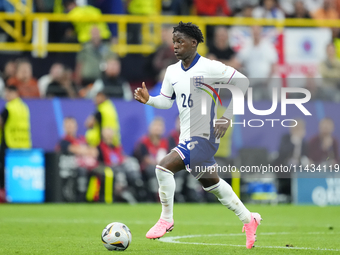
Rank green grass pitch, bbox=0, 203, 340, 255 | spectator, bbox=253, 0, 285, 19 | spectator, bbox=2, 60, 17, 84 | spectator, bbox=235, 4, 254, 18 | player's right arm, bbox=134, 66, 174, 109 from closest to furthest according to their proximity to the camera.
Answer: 1. green grass pitch, bbox=0, 203, 340, 255
2. player's right arm, bbox=134, 66, 174, 109
3. spectator, bbox=2, 60, 17, 84
4. spectator, bbox=235, 4, 254, 18
5. spectator, bbox=253, 0, 285, 19

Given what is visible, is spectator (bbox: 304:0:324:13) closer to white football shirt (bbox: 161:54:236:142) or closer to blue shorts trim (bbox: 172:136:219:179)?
white football shirt (bbox: 161:54:236:142)

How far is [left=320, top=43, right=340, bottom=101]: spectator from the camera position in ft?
51.1

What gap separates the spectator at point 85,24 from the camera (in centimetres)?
1586

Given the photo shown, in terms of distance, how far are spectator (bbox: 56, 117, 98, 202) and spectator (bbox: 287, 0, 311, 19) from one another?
7768mm

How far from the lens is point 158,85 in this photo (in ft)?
48.1

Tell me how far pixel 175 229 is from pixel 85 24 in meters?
8.51

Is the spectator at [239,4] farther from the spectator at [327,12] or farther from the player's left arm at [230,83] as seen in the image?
the player's left arm at [230,83]

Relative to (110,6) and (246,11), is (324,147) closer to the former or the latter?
(246,11)

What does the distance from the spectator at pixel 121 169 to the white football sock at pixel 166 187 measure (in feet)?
20.7

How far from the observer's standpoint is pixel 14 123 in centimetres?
1359

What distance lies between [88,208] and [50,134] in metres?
3.22

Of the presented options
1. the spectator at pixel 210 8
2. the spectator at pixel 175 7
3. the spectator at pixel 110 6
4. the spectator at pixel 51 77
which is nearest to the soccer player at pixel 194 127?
the spectator at pixel 51 77

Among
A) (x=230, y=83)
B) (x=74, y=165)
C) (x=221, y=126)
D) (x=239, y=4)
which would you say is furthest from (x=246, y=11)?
(x=221, y=126)

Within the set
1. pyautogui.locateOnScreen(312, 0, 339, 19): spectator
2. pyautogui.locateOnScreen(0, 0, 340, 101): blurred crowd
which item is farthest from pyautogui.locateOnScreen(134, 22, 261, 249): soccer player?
pyautogui.locateOnScreen(312, 0, 339, 19): spectator
